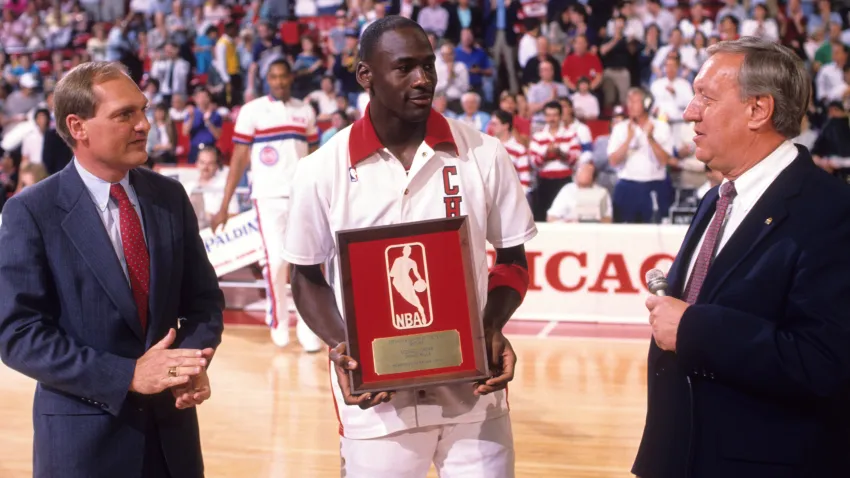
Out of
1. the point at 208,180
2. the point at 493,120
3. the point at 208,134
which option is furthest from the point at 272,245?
the point at 208,134

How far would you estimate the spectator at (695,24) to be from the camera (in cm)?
1185

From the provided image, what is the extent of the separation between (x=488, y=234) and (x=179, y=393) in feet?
3.07

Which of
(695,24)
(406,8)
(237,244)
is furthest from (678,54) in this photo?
(237,244)

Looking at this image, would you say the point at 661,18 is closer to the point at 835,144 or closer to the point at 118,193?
the point at 835,144

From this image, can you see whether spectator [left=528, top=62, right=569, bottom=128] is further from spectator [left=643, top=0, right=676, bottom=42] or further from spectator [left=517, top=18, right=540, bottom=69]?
spectator [left=643, top=0, right=676, bottom=42]

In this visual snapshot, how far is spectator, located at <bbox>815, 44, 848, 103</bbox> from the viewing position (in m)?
10.8

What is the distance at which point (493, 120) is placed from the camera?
10.2 m

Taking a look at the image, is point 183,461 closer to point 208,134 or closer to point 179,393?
point 179,393

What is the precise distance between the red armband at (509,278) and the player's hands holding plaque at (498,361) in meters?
0.15

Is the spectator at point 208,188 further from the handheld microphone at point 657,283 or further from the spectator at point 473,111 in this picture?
the handheld microphone at point 657,283

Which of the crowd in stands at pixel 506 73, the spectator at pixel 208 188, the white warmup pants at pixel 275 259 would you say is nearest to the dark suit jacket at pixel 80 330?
the white warmup pants at pixel 275 259

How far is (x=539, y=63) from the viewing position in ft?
39.2

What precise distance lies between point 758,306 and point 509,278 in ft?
2.28

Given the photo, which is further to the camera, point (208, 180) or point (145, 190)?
point (208, 180)
